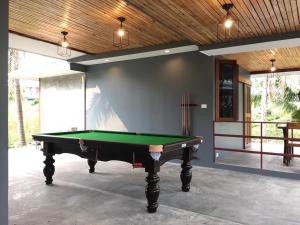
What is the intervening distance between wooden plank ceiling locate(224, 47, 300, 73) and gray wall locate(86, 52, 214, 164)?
3.99 feet

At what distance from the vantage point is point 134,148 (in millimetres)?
3191

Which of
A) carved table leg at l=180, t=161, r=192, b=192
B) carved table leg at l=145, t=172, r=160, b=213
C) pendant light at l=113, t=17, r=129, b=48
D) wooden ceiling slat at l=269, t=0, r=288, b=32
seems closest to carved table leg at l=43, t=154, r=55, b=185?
carved table leg at l=145, t=172, r=160, b=213

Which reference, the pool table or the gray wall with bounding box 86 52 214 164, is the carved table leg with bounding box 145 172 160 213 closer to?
the pool table

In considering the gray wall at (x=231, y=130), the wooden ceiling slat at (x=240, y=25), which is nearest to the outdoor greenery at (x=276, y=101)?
the gray wall at (x=231, y=130)

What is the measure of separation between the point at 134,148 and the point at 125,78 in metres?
4.25

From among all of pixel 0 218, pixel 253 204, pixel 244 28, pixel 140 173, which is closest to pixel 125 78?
pixel 140 173

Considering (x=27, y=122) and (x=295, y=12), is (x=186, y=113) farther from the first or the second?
(x=27, y=122)

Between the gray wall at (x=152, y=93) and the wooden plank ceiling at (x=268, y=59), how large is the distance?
121 cm

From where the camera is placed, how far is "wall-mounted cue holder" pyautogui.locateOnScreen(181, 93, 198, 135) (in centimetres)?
602

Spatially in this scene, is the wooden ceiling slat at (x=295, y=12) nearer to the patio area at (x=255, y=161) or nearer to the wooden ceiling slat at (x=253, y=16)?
the wooden ceiling slat at (x=253, y=16)

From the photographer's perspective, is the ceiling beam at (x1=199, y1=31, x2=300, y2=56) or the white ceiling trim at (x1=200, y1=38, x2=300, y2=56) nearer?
the ceiling beam at (x1=199, y1=31, x2=300, y2=56)

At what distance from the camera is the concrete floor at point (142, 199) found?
2.98m

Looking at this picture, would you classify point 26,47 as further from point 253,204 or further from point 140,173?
point 253,204

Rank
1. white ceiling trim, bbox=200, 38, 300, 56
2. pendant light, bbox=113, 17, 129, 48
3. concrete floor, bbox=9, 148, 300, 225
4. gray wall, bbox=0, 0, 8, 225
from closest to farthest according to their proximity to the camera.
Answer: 1. gray wall, bbox=0, 0, 8, 225
2. concrete floor, bbox=9, 148, 300, 225
3. white ceiling trim, bbox=200, 38, 300, 56
4. pendant light, bbox=113, 17, 129, 48
